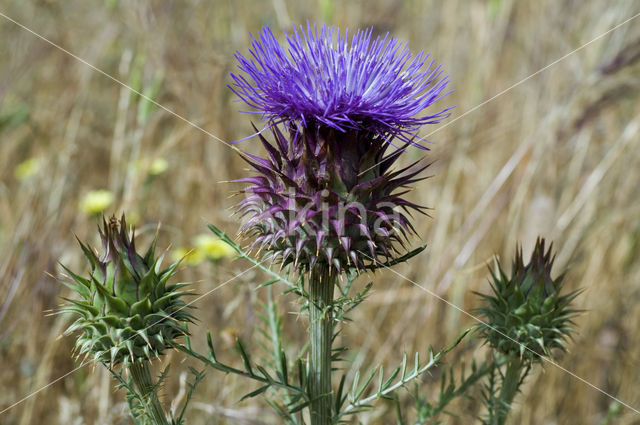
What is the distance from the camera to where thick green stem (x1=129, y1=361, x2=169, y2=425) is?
7.15 feet

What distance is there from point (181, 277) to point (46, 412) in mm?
1252

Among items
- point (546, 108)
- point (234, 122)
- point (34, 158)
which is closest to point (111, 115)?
point (34, 158)

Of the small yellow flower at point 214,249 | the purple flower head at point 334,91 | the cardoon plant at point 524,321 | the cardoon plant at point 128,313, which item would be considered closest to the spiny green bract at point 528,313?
the cardoon plant at point 524,321

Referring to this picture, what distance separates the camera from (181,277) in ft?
14.0

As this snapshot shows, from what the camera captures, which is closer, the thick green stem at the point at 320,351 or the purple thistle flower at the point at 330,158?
the purple thistle flower at the point at 330,158

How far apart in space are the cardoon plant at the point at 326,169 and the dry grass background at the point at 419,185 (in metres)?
0.88

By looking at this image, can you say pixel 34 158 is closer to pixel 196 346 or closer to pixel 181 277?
pixel 181 277

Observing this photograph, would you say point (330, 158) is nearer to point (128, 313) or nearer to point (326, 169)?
point (326, 169)

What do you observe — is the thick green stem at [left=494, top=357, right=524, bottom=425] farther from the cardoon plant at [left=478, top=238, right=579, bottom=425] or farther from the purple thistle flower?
the purple thistle flower

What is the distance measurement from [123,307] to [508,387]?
66.6 inches

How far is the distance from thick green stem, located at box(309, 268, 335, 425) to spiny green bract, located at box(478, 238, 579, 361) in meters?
0.71

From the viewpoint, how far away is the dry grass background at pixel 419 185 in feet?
11.8

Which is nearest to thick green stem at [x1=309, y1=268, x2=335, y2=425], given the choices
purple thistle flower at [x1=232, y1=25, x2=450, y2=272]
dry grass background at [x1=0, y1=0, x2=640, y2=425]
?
purple thistle flower at [x1=232, y1=25, x2=450, y2=272]

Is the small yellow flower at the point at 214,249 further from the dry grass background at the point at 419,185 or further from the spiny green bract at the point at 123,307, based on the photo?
the spiny green bract at the point at 123,307
